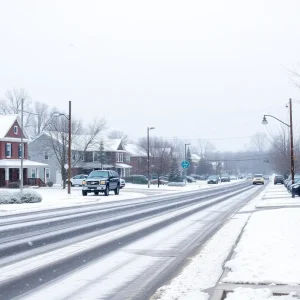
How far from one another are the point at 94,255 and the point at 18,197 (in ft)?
73.3

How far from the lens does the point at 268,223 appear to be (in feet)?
57.4

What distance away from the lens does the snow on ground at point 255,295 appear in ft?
24.0

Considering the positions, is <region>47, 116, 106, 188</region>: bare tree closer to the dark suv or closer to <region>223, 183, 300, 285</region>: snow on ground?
the dark suv

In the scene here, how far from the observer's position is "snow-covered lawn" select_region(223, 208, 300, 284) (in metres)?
8.50

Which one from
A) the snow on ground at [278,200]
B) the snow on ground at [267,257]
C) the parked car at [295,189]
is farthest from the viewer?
the parked car at [295,189]

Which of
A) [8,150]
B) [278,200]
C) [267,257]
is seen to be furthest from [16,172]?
[267,257]

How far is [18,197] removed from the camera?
33375mm

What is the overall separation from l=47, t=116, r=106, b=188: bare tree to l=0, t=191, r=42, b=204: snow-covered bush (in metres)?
28.7

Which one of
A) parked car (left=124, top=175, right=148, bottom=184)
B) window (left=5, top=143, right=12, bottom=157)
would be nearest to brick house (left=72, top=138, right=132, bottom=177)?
parked car (left=124, top=175, right=148, bottom=184)

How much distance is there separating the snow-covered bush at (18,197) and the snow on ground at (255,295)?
2692 cm

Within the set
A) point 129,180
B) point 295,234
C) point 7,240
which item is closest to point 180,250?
point 295,234

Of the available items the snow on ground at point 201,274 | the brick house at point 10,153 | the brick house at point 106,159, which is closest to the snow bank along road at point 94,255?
the snow on ground at point 201,274

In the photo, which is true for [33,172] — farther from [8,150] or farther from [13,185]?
[13,185]

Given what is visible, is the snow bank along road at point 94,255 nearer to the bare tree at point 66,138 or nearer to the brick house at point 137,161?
the bare tree at point 66,138
